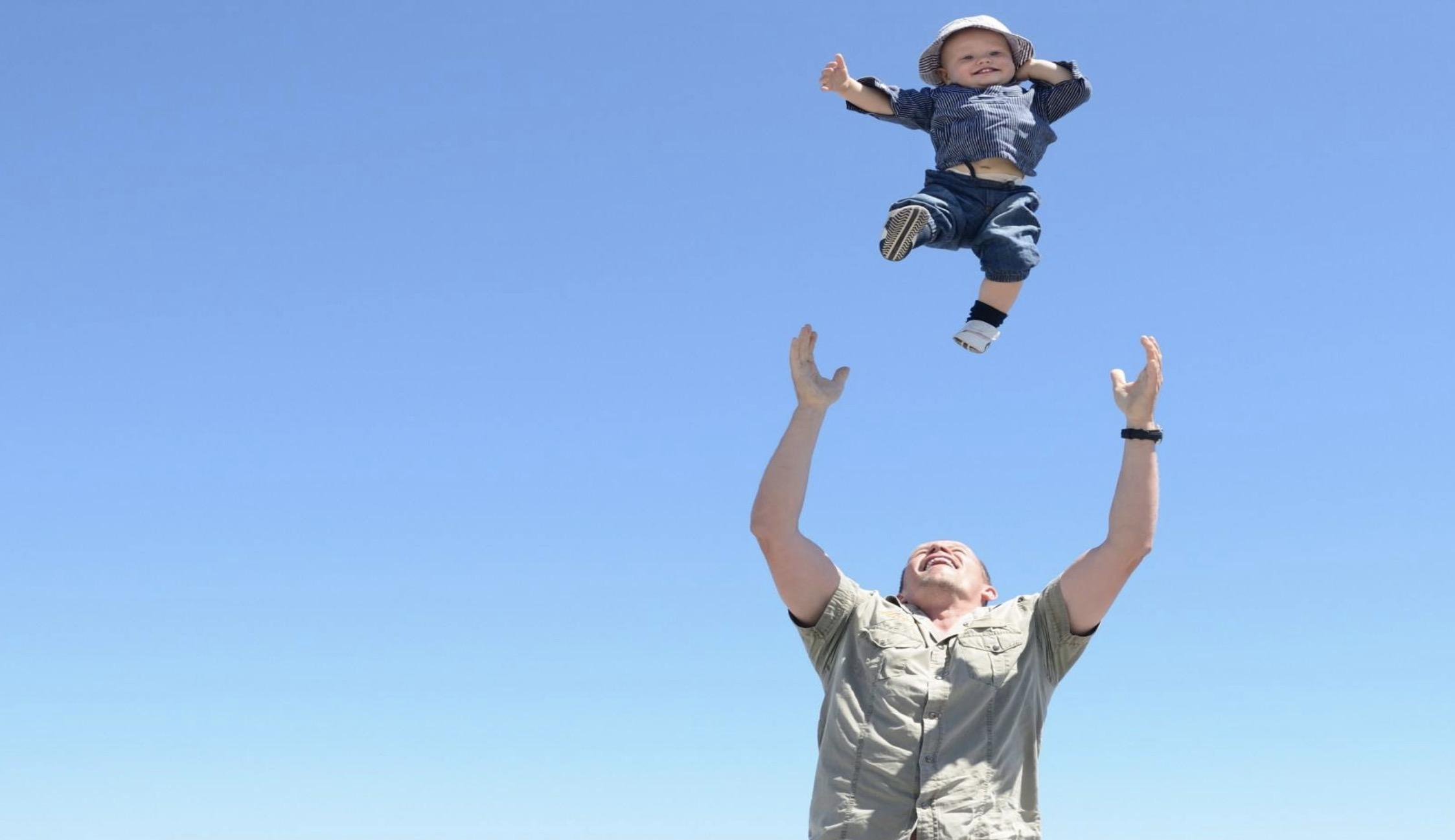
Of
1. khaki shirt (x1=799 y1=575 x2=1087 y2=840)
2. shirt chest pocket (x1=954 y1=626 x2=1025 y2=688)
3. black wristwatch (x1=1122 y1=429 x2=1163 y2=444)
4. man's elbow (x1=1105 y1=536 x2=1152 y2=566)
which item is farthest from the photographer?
black wristwatch (x1=1122 y1=429 x2=1163 y2=444)

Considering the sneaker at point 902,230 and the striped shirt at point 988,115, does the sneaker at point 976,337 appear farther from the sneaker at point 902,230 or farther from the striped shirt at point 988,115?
the striped shirt at point 988,115

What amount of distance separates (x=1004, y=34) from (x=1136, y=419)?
102 inches

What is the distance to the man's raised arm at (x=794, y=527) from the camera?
775 centimetres

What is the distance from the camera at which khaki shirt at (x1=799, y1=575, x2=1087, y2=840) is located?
6.93 m

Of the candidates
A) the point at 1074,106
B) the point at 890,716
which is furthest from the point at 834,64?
the point at 890,716

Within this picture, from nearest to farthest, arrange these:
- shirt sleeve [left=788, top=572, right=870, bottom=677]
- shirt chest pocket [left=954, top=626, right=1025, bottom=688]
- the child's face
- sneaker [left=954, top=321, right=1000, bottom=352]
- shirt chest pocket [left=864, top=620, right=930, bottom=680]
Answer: shirt chest pocket [left=954, top=626, right=1025, bottom=688]
shirt chest pocket [left=864, top=620, right=930, bottom=680]
shirt sleeve [left=788, top=572, right=870, bottom=677]
sneaker [left=954, top=321, right=1000, bottom=352]
the child's face

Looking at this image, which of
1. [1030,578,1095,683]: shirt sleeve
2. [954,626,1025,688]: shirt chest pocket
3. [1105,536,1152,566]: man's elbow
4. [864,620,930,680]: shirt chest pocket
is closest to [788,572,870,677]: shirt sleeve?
[864,620,930,680]: shirt chest pocket

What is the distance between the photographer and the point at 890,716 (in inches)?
284

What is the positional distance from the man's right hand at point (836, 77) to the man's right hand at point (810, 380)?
1.59 metres

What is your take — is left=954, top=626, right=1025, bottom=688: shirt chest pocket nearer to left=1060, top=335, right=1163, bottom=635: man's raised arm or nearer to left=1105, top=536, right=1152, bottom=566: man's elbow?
left=1060, top=335, right=1163, bottom=635: man's raised arm

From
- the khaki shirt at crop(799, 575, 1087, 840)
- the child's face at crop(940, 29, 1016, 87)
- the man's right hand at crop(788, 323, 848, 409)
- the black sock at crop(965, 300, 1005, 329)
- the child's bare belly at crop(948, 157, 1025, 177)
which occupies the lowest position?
the khaki shirt at crop(799, 575, 1087, 840)

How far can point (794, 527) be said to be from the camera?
781 cm

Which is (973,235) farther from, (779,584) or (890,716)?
(890,716)

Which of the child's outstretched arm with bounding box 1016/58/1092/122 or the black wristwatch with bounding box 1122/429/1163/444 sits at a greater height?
the child's outstretched arm with bounding box 1016/58/1092/122
